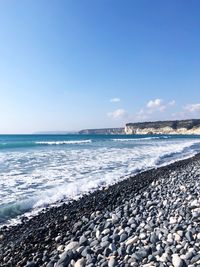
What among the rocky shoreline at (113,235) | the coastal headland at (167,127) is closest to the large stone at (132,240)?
the rocky shoreline at (113,235)

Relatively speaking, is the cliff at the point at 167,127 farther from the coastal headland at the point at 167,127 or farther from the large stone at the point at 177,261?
the large stone at the point at 177,261

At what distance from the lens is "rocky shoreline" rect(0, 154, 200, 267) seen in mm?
4730

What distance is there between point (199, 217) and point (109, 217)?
1.96 m

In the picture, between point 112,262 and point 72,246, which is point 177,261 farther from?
point 72,246

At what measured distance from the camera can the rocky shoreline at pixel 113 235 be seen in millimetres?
4730

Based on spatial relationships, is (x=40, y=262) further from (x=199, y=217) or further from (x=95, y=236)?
(x=199, y=217)

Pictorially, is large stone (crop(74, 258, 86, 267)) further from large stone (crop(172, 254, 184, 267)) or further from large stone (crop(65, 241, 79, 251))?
large stone (crop(172, 254, 184, 267))

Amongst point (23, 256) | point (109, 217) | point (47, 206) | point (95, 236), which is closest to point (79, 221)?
point (109, 217)

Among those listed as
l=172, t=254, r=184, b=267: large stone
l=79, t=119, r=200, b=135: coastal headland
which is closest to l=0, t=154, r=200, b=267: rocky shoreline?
l=172, t=254, r=184, b=267: large stone

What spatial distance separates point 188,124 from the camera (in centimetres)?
16188

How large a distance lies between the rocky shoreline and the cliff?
146897 mm

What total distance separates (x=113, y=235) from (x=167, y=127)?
167309mm

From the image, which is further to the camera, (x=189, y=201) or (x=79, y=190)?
(x=79, y=190)

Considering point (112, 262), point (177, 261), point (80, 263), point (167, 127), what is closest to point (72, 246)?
point (80, 263)
